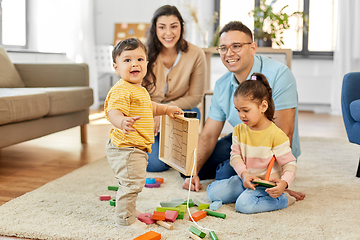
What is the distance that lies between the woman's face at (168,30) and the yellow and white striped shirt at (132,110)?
0.93 m

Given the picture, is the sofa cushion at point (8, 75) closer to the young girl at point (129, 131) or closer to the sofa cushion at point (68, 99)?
the sofa cushion at point (68, 99)

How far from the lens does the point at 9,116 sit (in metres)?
1.93

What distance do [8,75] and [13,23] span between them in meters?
2.03

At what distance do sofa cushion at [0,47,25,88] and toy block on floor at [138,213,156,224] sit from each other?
5.49 ft

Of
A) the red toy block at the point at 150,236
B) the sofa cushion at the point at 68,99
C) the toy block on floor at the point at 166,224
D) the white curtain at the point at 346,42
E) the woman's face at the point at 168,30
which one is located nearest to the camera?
the red toy block at the point at 150,236

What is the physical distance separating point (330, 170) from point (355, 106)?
42 cm

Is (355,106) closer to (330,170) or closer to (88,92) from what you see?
(330,170)

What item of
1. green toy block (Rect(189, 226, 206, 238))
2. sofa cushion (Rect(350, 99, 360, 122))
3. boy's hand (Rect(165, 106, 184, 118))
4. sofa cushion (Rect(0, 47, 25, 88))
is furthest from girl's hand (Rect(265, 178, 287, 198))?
sofa cushion (Rect(0, 47, 25, 88))

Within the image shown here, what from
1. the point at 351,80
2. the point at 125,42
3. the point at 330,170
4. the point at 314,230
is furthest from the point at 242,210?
the point at 351,80

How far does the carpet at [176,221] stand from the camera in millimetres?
1255

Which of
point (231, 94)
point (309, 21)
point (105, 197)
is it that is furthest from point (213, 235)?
point (309, 21)

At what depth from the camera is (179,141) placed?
4.57ft

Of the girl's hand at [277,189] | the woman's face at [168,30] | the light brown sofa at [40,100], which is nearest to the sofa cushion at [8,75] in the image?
Result: the light brown sofa at [40,100]

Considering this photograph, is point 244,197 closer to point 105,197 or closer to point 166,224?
point 166,224
